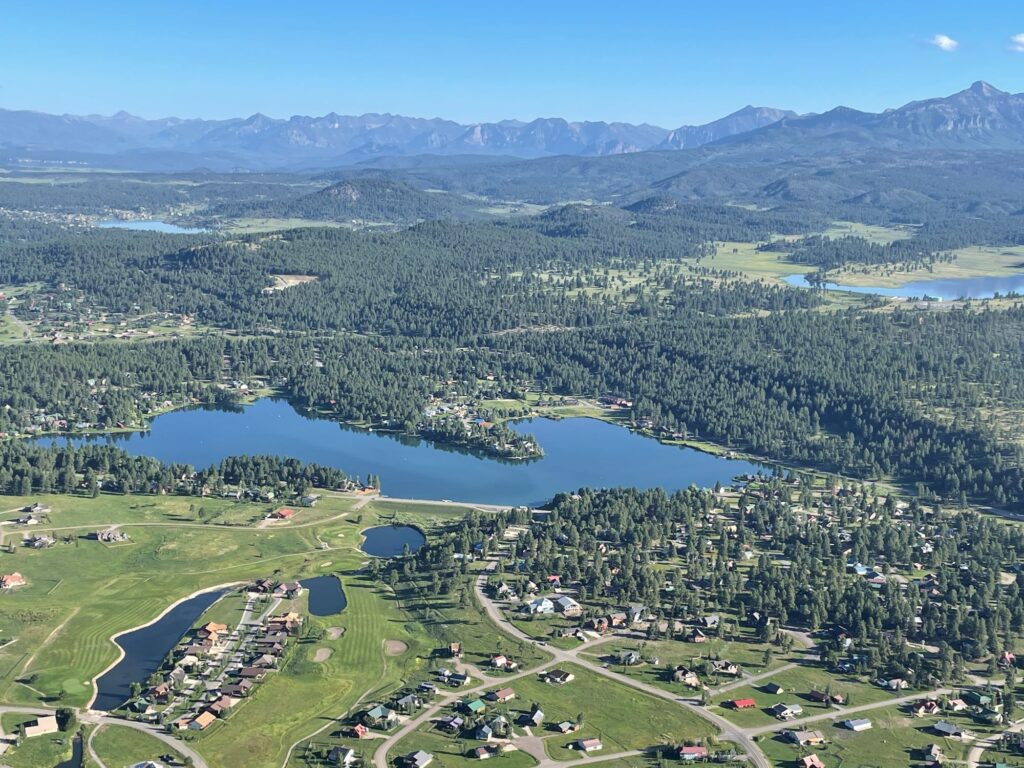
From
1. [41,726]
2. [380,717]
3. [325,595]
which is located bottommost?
[41,726]

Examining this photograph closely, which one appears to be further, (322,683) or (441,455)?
(441,455)

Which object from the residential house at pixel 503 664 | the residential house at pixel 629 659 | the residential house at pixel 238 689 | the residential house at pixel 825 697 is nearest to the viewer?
the residential house at pixel 238 689

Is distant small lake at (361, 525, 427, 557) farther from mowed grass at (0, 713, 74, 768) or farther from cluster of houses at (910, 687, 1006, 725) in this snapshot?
cluster of houses at (910, 687, 1006, 725)

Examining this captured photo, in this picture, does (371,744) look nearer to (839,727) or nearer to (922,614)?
(839,727)

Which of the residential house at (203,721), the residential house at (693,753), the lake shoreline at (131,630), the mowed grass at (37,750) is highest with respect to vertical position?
the residential house at (693,753)

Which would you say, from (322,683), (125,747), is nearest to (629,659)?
(322,683)

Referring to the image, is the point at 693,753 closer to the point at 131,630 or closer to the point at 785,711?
the point at 785,711

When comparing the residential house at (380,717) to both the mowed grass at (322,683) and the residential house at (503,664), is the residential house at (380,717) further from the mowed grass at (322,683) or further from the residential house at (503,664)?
the residential house at (503,664)

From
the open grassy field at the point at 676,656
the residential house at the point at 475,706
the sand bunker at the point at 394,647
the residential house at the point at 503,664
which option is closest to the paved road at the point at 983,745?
the open grassy field at the point at 676,656
